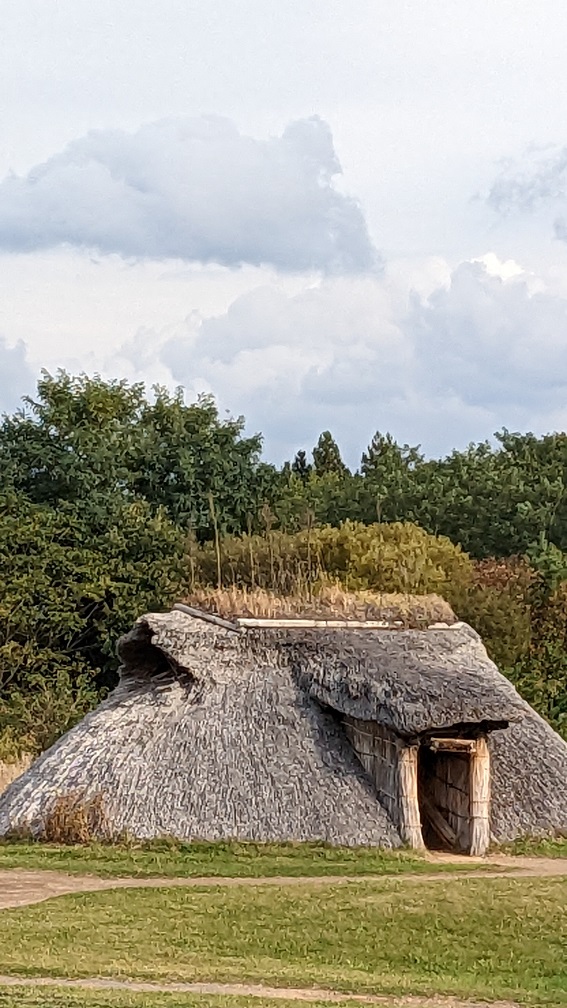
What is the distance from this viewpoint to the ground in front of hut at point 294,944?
9875 mm

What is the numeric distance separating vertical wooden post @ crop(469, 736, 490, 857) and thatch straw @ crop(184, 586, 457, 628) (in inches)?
108

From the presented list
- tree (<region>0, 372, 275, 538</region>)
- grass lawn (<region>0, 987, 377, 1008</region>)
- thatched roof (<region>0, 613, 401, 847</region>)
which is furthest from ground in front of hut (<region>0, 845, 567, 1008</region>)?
tree (<region>0, 372, 275, 538</region>)

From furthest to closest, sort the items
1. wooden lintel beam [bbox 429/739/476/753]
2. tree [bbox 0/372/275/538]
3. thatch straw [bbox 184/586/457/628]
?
tree [bbox 0/372/275/538]
thatch straw [bbox 184/586/457/628]
wooden lintel beam [bbox 429/739/476/753]

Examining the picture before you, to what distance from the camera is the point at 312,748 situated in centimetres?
1753

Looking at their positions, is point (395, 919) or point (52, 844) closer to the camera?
point (395, 919)

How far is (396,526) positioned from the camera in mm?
28125

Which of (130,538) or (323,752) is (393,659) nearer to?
(323,752)

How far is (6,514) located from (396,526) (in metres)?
8.95

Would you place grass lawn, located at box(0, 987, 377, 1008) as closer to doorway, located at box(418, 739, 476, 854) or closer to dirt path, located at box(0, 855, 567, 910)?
dirt path, located at box(0, 855, 567, 910)

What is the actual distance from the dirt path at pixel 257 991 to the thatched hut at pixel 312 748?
21.5ft

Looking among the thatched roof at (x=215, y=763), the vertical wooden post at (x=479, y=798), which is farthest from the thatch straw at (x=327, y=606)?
the vertical wooden post at (x=479, y=798)

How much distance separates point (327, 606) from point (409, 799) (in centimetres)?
351

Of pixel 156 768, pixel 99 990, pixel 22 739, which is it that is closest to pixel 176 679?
pixel 156 768

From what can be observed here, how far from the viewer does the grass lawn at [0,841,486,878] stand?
15.5 metres
